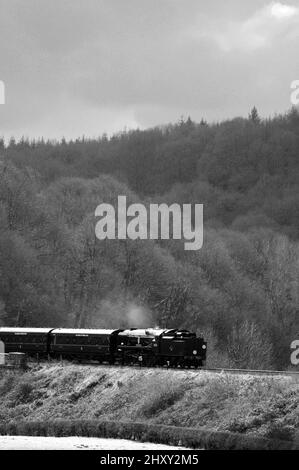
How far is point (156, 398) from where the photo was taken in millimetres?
48969

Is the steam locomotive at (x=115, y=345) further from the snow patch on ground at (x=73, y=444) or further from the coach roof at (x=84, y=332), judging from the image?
the snow patch on ground at (x=73, y=444)

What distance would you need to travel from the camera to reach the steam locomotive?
59469mm

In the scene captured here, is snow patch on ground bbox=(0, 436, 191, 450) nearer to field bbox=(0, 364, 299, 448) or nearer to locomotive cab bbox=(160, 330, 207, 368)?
field bbox=(0, 364, 299, 448)

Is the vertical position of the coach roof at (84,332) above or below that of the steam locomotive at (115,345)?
above

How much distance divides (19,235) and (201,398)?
5467cm

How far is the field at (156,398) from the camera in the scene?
141ft

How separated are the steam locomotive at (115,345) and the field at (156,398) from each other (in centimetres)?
403

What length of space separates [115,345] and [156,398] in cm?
1400

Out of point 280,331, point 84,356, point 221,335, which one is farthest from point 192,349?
point 280,331

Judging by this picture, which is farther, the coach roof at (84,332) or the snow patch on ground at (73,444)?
the coach roof at (84,332)

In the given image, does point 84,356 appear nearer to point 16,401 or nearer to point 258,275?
point 16,401

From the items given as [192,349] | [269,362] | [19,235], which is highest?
[19,235]

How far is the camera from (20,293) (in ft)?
302

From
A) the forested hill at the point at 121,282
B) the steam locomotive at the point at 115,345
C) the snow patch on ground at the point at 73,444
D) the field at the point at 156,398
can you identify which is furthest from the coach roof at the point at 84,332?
the forested hill at the point at 121,282
